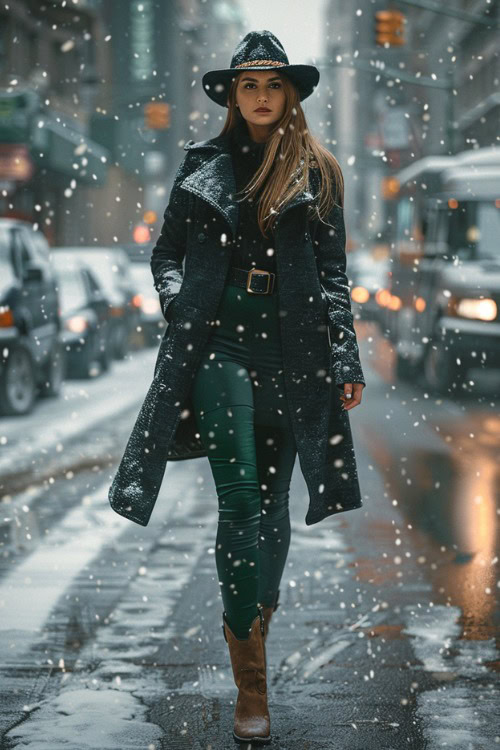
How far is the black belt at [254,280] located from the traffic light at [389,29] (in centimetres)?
1984

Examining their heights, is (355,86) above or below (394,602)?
above

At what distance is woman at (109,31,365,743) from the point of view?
3.85m

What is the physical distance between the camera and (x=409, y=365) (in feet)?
57.4

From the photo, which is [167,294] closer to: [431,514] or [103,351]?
[431,514]

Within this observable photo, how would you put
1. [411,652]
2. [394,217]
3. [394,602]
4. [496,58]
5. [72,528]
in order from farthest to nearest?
[496,58] → [394,217] → [72,528] → [394,602] → [411,652]

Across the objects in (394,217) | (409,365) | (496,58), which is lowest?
(409,365)

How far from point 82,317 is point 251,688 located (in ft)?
46.7

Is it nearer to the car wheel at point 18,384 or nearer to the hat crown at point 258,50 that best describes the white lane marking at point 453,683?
the hat crown at point 258,50

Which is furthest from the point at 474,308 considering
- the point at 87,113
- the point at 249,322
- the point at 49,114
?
the point at 87,113

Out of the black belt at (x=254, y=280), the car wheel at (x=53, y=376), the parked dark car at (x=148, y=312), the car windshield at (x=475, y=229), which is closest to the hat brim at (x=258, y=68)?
the black belt at (x=254, y=280)

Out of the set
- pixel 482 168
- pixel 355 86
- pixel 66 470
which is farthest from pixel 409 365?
pixel 355 86

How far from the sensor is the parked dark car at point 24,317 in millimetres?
13195

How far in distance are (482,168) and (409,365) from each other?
2660mm

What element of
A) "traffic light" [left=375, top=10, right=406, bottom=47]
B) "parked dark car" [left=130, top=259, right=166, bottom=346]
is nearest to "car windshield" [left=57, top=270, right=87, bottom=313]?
"parked dark car" [left=130, top=259, right=166, bottom=346]
